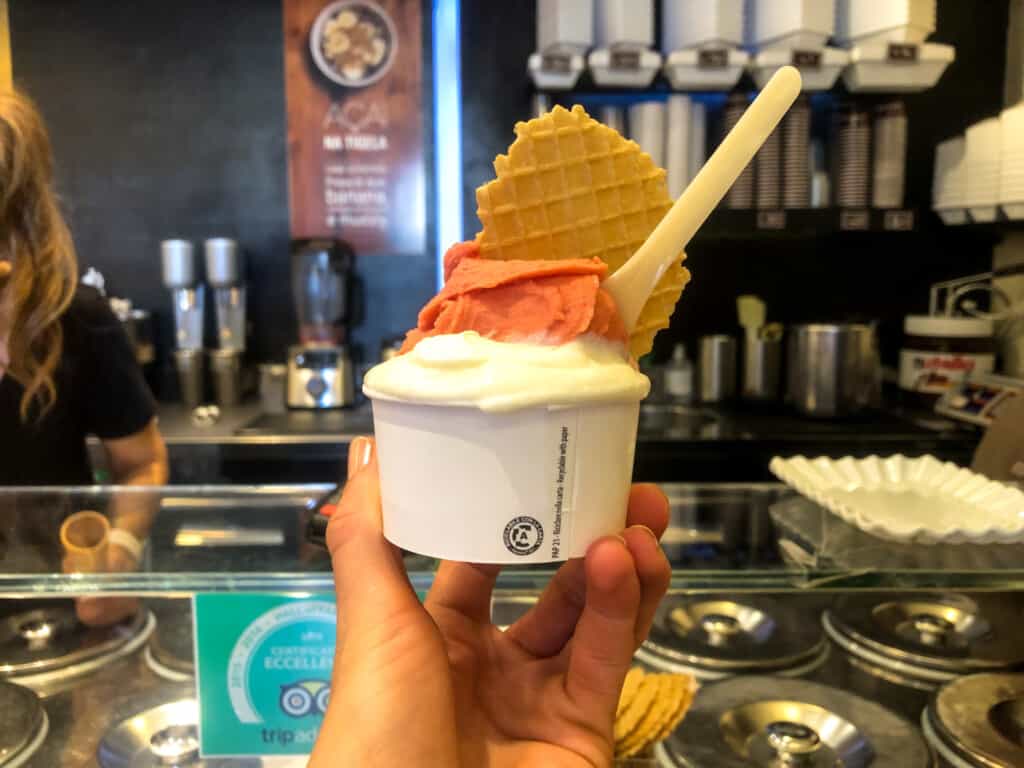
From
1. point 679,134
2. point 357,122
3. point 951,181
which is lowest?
point 951,181

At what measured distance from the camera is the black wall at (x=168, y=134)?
3.73 metres

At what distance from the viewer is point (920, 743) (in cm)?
110

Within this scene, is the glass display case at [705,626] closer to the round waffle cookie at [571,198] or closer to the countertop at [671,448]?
the round waffle cookie at [571,198]

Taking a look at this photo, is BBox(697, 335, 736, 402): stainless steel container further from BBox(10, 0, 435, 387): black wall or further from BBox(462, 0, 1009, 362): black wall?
BBox(10, 0, 435, 387): black wall

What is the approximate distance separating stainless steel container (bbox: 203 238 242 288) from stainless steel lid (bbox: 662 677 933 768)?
2.97 metres

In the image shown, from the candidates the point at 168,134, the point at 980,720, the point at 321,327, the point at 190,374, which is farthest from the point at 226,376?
the point at 980,720

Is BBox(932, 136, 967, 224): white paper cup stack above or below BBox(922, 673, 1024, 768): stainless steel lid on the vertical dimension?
above

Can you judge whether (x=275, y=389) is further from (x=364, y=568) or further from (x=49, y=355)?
(x=364, y=568)

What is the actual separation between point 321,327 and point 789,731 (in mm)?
2896

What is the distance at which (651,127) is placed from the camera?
3275 mm

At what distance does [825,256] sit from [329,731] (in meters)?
3.57

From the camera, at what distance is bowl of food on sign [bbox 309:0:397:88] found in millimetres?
3768

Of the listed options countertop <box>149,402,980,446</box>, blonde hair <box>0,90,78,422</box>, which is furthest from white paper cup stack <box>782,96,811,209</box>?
blonde hair <box>0,90,78,422</box>

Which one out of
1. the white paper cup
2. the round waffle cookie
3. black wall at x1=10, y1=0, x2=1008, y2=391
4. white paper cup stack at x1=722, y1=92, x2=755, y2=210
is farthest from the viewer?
black wall at x1=10, y1=0, x2=1008, y2=391
